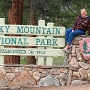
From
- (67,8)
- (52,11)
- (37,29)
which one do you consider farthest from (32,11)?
(37,29)

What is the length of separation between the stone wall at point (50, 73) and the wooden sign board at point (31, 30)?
528mm

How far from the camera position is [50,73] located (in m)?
10.1

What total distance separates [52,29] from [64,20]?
23.6ft

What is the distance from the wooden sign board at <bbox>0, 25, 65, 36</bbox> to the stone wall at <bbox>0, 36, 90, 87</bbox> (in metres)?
0.53

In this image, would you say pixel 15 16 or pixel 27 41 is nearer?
pixel 27 41

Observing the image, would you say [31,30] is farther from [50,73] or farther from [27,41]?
[50,73]

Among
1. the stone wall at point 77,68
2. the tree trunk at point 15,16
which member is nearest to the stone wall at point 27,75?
the stone wall at point 77,68

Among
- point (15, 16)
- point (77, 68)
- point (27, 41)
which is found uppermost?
point (15, 16)

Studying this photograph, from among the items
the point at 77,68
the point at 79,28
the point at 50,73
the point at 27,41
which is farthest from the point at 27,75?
the point at 79,28

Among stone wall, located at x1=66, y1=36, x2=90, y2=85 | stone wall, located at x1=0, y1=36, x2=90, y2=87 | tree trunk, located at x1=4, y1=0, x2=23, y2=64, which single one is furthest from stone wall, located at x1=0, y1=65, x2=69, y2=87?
tree trunk, located at x1=4, y1=0, x2=23, y2=64

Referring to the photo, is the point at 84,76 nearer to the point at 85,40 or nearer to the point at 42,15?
the point at 85,40

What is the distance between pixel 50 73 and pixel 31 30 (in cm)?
125

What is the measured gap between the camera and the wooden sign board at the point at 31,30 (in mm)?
10078

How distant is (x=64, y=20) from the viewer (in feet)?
56.6
